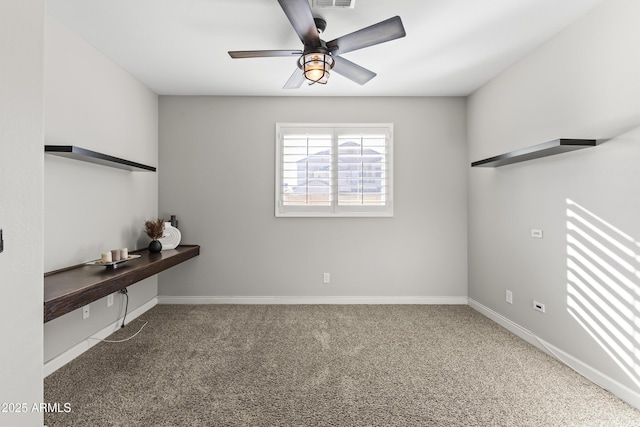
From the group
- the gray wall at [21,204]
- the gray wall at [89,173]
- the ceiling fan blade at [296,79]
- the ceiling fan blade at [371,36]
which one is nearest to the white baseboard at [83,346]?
the gray wall at [89,173]

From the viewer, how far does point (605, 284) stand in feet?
6.89

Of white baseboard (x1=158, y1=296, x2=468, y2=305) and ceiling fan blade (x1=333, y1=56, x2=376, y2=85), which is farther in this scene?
white baseboard (x1=158, y1=296, x2=468, y2=305)

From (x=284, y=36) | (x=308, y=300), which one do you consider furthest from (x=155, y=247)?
(x=284, y=36)

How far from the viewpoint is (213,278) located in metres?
3.86

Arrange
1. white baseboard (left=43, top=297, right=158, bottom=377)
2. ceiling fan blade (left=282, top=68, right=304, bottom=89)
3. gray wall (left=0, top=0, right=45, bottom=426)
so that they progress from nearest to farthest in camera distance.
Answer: gray wall (left=0, top=0, right=45, bottom=426) → white baseboard (left=43, top=297, right=158, bottom=377) → ceiling fan blade (left=282, top=68, right=304, bottom=89)

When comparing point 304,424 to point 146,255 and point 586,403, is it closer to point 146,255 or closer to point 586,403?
point 586,403

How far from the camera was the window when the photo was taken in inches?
152

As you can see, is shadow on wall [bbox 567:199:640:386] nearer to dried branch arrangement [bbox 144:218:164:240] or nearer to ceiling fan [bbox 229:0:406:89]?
ceiling fan [bbox 229:0:406:89]

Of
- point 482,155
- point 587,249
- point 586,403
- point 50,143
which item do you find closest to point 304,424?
point 586,403

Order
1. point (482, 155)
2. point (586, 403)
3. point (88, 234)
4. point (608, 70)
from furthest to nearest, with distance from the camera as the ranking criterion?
1. point (482, 155)
2. point (88, 234)
3. point (608, 70)
4. point (586, 403)

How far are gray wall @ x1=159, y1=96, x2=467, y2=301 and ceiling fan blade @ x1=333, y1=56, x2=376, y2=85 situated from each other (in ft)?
4.29

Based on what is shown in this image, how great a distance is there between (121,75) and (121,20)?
0.95 meters

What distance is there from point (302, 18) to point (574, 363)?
3.14 m

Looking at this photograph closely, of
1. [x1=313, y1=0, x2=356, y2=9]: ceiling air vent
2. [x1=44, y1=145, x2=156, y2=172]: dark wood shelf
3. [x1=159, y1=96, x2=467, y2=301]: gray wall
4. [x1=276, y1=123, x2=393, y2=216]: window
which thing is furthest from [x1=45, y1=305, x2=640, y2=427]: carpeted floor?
[x1=313, y1=0, x2=356, y2=9]: ceiling air vent
